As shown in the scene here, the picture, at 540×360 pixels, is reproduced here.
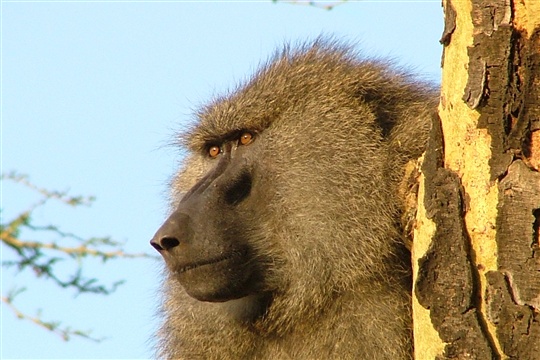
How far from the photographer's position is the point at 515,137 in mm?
2566

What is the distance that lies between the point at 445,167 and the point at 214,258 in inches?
49.7

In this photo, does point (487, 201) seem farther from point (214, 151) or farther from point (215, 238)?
point (214, 151)

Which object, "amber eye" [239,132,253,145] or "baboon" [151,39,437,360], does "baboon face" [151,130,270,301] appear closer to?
"baboon" [151,39,437,360]

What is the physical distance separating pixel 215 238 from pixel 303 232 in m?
0.41

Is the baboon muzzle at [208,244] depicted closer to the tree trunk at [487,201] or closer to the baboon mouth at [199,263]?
the baboon mouth at [199,263]

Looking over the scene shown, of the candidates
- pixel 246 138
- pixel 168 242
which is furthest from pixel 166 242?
pixel 246 138

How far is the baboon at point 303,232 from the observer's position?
142 inches

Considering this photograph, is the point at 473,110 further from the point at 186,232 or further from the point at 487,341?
the point at 186,232

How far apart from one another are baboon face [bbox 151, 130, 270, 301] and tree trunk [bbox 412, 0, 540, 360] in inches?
44.5

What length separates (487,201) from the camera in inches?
103

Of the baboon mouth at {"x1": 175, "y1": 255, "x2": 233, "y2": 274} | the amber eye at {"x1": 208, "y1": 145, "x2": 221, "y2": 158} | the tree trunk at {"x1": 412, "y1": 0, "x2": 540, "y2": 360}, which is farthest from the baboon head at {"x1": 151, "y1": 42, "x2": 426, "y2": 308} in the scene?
the tree trunk at {"x1": 412, "y1": 0, "x2": 540, "y2": 360}

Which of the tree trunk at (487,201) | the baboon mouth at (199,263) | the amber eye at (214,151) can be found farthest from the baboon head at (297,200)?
the tree trunk at (487,201)

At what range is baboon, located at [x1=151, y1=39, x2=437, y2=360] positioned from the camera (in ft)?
11.8

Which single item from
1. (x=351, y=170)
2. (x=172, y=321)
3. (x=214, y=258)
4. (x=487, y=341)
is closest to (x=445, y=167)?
(x=487, y=341)
